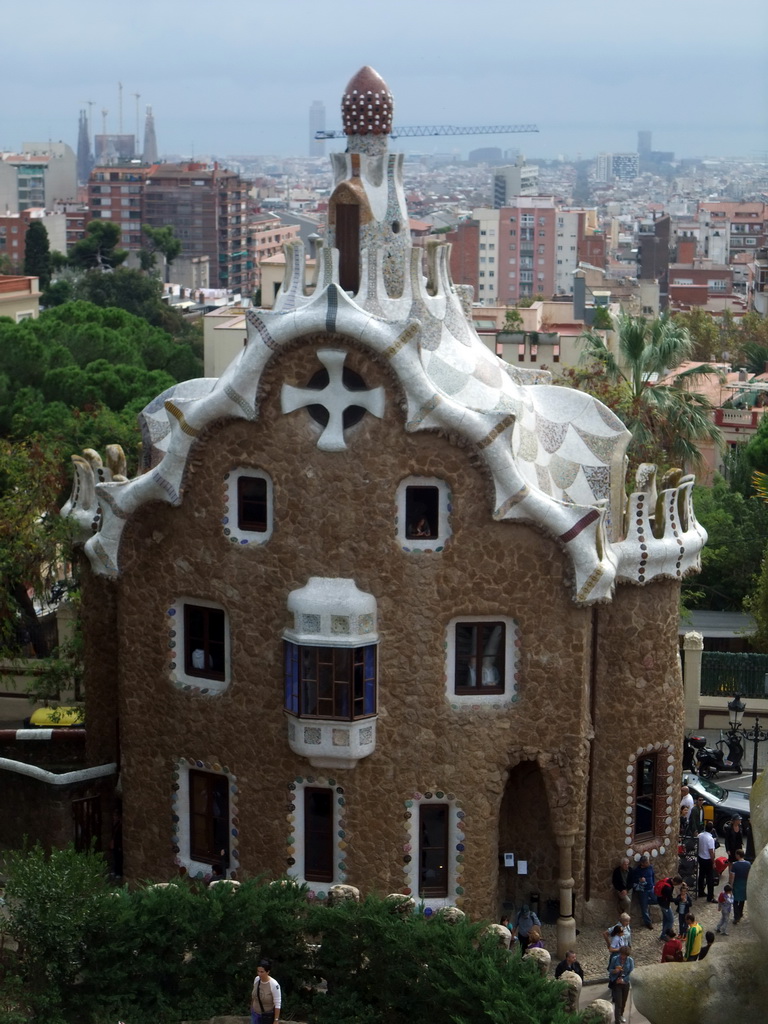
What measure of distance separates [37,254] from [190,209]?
79.5m

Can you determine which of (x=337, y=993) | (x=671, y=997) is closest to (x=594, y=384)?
(x=337, y=993)

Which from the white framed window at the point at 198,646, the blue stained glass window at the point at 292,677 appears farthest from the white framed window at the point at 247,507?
the blue stained glass window at the point at 292,677

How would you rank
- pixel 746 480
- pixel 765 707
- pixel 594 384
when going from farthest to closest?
pixel 746 480
pixel 594 384
pixel 765 707

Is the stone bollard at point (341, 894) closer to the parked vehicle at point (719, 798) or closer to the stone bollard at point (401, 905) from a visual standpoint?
the stone bollard at point (401, 905)

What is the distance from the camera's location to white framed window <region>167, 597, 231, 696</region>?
83.3 ft

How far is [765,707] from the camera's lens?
34.4m

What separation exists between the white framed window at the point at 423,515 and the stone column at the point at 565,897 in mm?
4357

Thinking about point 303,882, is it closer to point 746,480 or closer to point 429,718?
point 429,718

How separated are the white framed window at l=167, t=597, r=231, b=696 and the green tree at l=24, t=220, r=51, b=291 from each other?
89.2 m

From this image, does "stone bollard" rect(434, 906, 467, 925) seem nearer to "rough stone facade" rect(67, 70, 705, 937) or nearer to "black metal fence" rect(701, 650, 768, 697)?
"rough stone facade" rect(67, 70, 705, 937)

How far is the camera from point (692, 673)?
34.0 metres

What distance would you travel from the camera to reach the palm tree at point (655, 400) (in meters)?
39.7

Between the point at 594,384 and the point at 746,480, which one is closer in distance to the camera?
the point at 594,384

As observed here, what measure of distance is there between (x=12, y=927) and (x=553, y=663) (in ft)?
25.1
